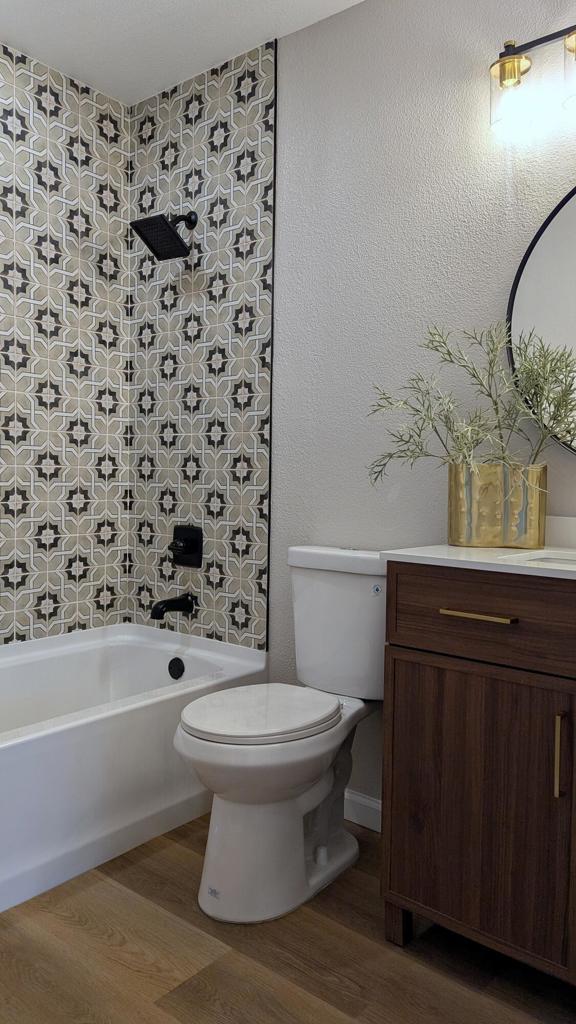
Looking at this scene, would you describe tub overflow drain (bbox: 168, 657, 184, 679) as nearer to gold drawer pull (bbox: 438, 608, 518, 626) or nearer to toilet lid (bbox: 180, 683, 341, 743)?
toilet lid (bbox: 180, 683, 341, 743)

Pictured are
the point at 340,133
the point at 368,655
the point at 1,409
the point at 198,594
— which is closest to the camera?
the point at 368,655

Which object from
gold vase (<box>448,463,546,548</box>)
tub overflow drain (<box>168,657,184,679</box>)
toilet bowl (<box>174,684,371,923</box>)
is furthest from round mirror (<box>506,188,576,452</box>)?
tub overflow drain (<box>168,657,184,679</box>)

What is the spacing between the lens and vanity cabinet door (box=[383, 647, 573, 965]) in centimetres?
142

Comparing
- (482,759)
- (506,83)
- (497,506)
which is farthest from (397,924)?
(506,83)

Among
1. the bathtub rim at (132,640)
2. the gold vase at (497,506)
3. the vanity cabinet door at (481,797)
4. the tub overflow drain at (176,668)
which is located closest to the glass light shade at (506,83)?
the gold vase at (497,506)

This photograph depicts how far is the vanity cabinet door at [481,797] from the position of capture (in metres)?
1.42

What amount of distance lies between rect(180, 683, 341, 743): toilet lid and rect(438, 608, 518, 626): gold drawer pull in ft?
1.52

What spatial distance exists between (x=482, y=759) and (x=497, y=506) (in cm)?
63

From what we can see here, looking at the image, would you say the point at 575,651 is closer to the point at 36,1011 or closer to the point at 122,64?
the point at 36,1011

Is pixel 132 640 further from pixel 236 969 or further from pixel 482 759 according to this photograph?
pixel 482 759

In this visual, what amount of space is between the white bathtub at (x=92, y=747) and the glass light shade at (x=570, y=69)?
5.95 ft

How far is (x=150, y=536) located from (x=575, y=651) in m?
1.86

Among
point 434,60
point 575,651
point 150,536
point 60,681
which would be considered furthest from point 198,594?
point 434,60

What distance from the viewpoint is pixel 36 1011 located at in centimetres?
146
